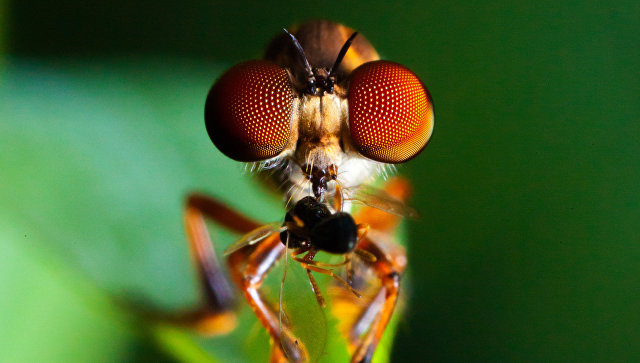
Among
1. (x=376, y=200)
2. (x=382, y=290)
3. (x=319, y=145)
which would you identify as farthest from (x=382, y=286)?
(x=319, y=145)

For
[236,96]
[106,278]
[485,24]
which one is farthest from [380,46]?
[106,278]

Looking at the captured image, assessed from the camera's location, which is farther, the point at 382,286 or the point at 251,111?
the point at 382,286

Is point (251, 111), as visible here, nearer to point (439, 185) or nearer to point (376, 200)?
point (376, 200)

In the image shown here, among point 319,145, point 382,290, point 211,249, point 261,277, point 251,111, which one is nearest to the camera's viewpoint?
point 251,111

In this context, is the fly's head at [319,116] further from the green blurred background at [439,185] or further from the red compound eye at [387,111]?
the green blurred background at [439,185]

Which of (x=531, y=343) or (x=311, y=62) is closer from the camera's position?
(x=531, y=343)

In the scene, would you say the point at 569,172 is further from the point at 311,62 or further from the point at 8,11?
the point at 8,11
